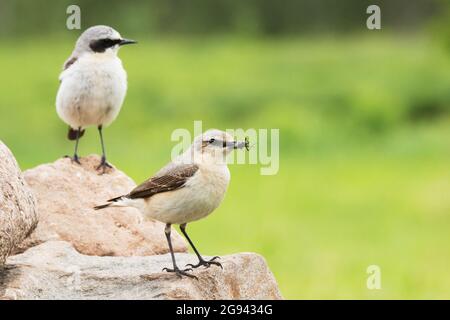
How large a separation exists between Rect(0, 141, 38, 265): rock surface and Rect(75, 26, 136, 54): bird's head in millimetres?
1384

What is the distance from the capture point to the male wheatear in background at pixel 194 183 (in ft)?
24.5

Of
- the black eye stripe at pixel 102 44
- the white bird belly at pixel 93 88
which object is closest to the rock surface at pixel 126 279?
the white bird belly at pixel 93 88

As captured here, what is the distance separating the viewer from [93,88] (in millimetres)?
9383

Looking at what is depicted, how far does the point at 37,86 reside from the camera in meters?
30.9

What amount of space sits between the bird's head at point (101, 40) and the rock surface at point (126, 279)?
1.81m

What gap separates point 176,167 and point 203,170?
0.89 ft

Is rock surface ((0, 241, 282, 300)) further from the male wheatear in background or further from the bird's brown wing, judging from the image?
the bird's brown wing

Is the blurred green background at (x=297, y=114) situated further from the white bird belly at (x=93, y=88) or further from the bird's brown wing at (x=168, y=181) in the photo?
the bird's brown wing at (x=168, y=181)

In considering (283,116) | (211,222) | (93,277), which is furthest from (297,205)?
(93,277)

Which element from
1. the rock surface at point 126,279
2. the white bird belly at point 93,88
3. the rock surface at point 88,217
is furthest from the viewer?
the white bird belly at point 93,88

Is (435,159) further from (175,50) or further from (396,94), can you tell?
(175,50)

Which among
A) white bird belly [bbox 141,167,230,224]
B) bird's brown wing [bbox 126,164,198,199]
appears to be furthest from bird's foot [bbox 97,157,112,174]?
white bird belly [bbox 141,167,230,224]

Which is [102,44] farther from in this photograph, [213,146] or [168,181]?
[213,146]

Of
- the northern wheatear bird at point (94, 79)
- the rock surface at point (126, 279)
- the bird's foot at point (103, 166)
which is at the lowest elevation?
the rock surface at point (126, 279)
